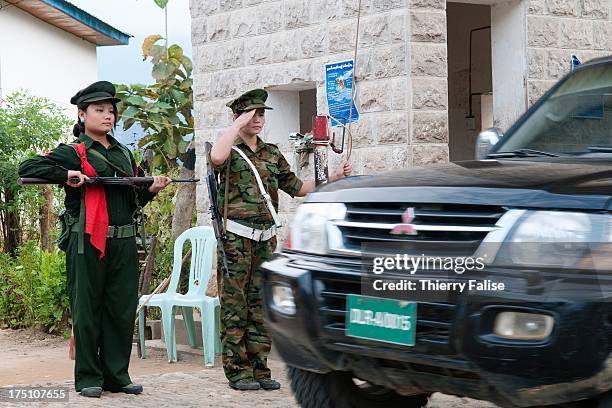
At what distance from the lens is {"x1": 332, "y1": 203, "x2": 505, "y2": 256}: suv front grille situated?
3.80m

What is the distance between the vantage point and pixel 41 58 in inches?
865

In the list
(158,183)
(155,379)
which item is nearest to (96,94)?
(158,183)

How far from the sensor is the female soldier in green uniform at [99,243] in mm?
6750

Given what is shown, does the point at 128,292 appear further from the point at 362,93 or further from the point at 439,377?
the point at 439,377

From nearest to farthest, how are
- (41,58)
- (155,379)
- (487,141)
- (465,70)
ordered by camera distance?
(487,141), (155,379), (465,70), (41,58)

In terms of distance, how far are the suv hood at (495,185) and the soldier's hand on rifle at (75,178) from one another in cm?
246

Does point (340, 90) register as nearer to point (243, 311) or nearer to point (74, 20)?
point (243, 311)

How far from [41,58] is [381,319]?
63.1 ft

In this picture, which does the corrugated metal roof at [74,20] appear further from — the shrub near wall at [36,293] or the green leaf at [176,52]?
the shrub near wall at [36,293]

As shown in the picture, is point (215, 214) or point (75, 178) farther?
point (215, 214)

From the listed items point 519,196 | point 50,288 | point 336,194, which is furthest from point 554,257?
point 50,288

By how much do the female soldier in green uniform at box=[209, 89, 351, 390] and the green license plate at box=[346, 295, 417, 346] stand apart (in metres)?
2.89

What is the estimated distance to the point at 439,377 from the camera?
390 centimetres

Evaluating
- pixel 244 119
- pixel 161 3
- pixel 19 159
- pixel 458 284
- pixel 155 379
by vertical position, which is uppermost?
pixel 161 3
